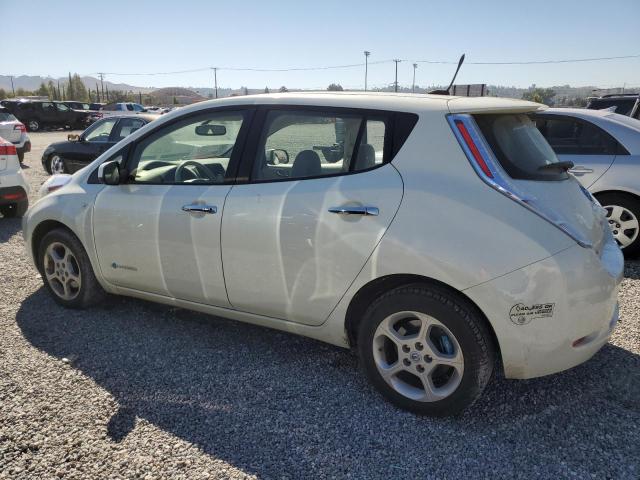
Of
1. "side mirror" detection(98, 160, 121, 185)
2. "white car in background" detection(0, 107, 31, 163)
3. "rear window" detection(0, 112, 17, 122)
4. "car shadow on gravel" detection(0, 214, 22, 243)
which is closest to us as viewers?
"side mirror" detection(98, 160, 121, 185)

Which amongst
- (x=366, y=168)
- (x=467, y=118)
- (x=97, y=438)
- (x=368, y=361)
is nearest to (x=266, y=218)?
(x=366, y=168)

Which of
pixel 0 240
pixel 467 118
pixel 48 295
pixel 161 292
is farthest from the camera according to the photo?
pixel 0 240

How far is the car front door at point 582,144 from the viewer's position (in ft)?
17.7

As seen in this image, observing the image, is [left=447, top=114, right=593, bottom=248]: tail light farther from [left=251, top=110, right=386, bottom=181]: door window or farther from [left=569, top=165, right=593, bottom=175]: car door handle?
[left=569, top=165, right=593, bottom=175]: car door handle

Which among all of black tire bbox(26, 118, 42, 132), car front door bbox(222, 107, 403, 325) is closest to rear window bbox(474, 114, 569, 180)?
car front door bbox(222, 107, 403, 325)

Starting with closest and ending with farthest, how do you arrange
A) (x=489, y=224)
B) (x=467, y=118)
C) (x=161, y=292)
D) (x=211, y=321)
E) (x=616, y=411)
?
(x=489, y=224) < (x=467, y=118) < (x=616, y=411) < (x=161, y=292) < (x=211, y=321)

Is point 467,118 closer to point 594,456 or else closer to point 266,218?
point 266,218

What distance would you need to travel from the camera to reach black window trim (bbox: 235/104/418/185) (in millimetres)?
2768

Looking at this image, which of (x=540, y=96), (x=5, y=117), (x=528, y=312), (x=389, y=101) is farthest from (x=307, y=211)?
(x=540, y=96)

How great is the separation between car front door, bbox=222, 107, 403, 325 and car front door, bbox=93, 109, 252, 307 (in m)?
0.16

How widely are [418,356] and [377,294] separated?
41 cm

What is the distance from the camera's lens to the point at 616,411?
2838mm

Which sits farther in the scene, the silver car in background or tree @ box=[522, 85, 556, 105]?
tree @ box=[522, 85, 556, 105]

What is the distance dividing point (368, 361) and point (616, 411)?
1433 mm
